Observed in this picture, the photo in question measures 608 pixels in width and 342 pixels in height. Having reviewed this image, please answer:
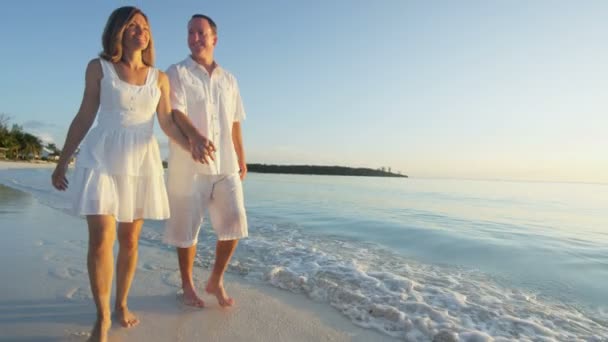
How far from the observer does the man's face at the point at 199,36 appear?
2785mm

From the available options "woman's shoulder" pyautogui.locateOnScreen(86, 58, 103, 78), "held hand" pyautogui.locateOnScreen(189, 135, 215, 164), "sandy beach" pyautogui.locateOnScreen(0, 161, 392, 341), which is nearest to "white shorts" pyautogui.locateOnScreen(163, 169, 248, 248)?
"held hand" pyautogui.locateOnScreen(189, 135, 215, 164)

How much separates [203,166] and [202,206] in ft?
1.09

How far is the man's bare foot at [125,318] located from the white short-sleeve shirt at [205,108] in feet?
3.29

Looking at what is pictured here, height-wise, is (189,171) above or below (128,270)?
above

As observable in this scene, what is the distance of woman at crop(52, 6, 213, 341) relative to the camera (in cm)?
212

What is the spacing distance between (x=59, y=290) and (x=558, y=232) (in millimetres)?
8840

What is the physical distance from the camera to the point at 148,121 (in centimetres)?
235

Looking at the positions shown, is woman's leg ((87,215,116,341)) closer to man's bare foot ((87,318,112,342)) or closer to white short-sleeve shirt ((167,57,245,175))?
man's bare foot ((87,318,112,342))

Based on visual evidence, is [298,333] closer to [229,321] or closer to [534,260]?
[229,321]

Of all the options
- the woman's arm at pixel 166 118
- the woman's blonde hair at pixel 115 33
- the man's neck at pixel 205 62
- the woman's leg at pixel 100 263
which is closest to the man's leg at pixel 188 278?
the woman's leg at pixel 100 263

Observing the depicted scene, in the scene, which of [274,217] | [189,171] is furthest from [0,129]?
[189,171]

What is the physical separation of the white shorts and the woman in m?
0.39

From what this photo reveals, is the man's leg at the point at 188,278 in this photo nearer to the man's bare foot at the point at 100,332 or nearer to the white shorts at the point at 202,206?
the white shorts at the point at 202,206

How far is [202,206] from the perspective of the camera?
9.42 ft
